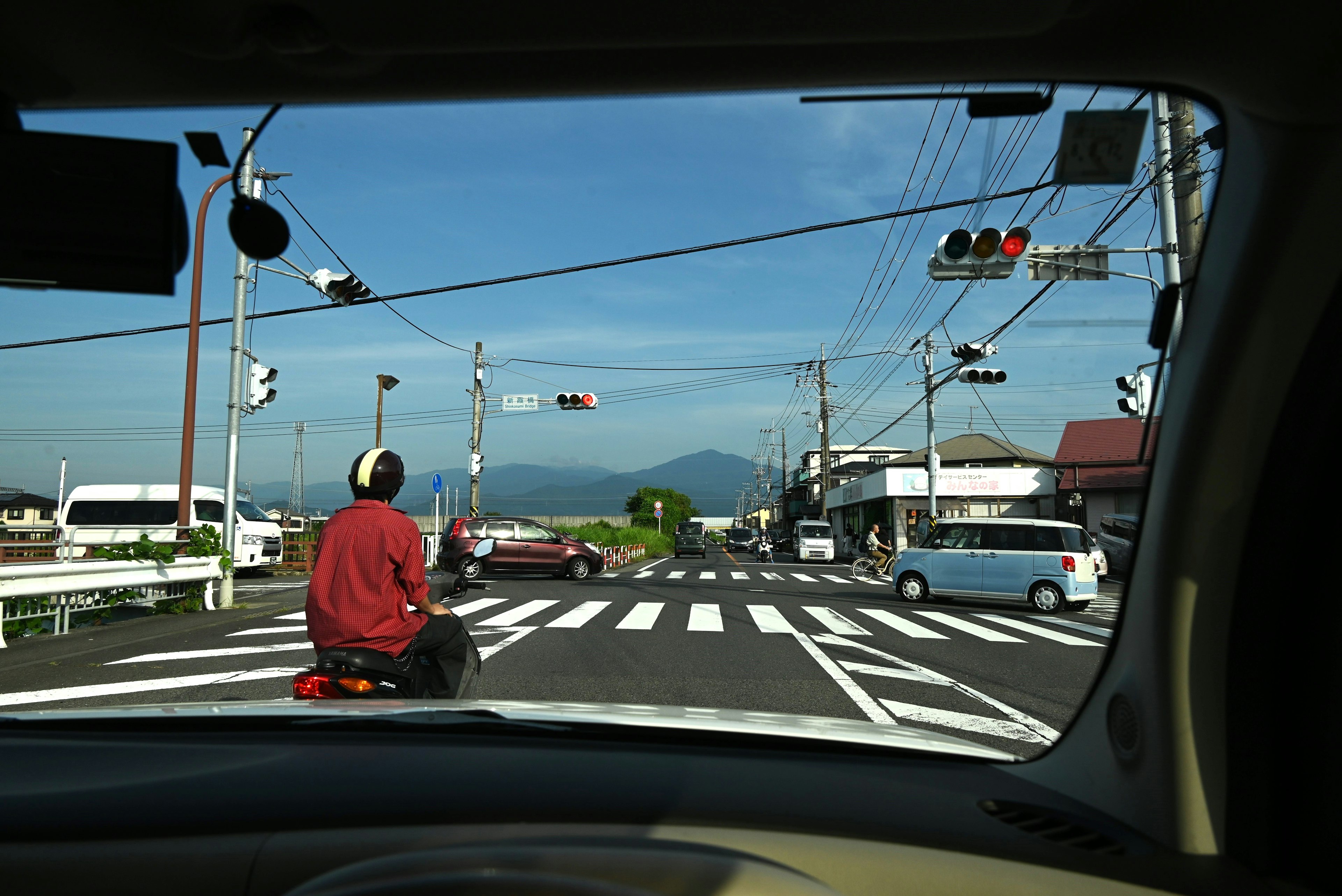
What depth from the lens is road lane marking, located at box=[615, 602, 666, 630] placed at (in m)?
12.2

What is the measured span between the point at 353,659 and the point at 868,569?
2686cm

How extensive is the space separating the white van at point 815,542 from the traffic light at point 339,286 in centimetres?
3674

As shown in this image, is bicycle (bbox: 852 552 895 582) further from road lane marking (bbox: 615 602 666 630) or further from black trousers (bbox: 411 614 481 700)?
black trousers (bbox: 411 614 481 700)

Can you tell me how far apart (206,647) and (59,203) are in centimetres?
879

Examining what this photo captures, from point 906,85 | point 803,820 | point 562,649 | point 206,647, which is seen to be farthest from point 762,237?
point 206,647

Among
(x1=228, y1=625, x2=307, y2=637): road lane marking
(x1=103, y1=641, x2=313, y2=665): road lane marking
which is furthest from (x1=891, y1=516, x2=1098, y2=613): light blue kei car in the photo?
(x1=103, y1=641, x2=313, y2=665): road lane marking

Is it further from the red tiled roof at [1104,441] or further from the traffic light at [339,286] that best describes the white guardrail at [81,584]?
the red tiled roof at [1104,441]

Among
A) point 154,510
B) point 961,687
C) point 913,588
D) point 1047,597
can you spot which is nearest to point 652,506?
point 154,510

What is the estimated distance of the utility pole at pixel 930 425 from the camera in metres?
27.0

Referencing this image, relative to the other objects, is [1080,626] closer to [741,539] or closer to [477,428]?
[477,428]

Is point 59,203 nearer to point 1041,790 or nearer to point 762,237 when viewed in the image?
point 1041,790

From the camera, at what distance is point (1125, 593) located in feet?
6.66

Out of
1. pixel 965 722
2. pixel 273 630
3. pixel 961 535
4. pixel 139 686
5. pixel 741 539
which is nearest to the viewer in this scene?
pixel 965 722

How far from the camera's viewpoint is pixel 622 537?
Answer: 43219 mm
